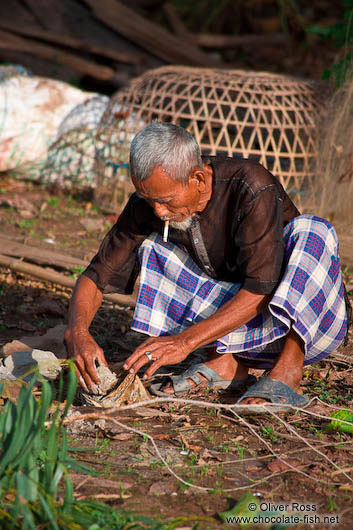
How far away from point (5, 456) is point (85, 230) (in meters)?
3.50

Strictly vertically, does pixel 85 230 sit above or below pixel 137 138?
below

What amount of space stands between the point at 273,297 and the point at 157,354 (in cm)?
47

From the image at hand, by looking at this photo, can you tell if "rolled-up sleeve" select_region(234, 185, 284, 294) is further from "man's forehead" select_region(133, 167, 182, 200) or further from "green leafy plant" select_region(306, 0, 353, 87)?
"green leafy plant" select_region(306, 0, 353, 87)

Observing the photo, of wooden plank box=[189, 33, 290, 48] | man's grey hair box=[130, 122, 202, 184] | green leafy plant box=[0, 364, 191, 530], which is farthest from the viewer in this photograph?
wooden plank box=[189, 33, 290, 48]

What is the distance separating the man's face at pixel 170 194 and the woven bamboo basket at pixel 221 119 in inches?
96.1

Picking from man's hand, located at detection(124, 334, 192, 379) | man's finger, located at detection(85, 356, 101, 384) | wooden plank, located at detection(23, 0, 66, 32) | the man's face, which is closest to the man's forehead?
the man's face

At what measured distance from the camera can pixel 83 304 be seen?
8.89ft

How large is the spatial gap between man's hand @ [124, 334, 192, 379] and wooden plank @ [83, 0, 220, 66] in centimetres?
548

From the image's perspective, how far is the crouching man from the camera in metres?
2.36

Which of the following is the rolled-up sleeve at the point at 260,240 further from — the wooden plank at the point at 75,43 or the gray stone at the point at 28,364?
the wooden plank at the point at 75,43

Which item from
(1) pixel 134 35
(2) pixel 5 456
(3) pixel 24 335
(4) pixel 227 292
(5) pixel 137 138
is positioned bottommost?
(3) pixel 24 335

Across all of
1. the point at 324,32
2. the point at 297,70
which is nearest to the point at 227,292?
the point at 324,32

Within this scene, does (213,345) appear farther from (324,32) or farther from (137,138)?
(324,32)

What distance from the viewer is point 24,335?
346cm
